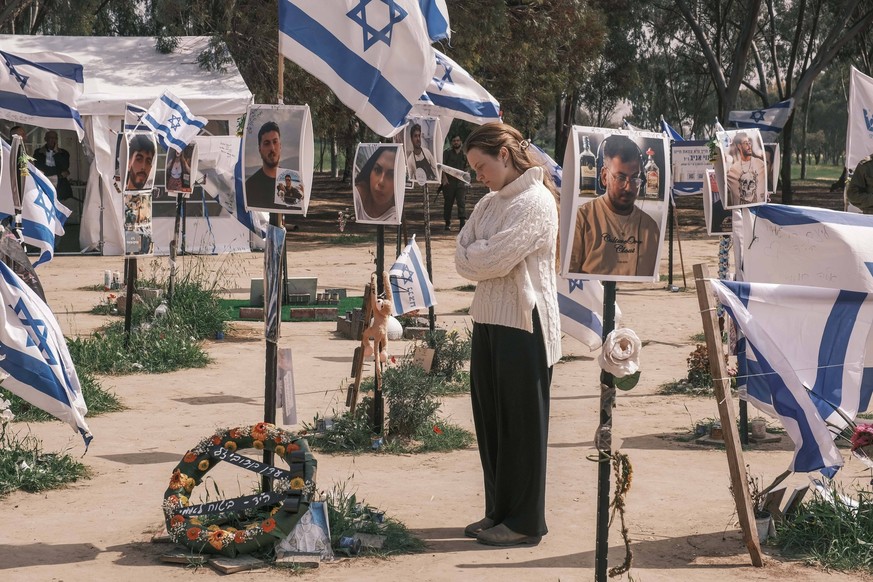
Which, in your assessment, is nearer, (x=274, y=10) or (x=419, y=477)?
(x=419, y=477)

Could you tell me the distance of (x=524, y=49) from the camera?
1054 inches

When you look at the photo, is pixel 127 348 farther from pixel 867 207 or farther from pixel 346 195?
pixel 346 195

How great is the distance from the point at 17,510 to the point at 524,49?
71.8ft

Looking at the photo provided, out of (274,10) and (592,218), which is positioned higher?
(274,10)

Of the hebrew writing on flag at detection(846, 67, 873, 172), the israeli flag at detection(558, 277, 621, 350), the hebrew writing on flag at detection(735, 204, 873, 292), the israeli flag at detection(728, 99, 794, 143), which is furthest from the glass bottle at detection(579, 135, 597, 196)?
the israeli flag at detection(728, 99, 794, 143)

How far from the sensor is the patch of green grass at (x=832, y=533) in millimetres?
5445

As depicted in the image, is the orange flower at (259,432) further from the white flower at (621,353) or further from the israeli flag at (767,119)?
the israeli flag at (767,119)

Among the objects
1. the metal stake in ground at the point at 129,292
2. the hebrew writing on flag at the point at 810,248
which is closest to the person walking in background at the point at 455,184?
the metal stake in ground at the point at 129,292

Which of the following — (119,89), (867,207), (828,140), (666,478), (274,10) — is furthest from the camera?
(828,140)

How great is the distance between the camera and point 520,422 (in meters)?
5.66

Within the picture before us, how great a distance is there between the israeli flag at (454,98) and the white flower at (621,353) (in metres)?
6.34

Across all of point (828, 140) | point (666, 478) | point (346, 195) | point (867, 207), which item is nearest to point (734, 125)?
point (867, 207)

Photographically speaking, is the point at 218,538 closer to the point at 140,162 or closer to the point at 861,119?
the point at 140,162

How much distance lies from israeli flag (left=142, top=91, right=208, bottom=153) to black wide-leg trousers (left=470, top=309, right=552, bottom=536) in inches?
285
